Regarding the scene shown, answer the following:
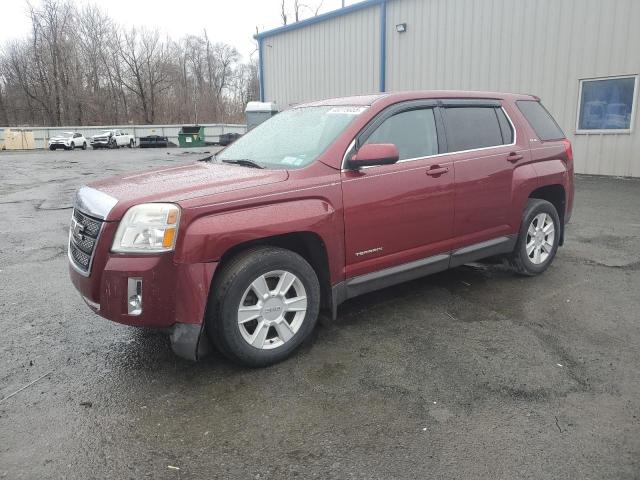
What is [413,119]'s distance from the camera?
4.09 meters

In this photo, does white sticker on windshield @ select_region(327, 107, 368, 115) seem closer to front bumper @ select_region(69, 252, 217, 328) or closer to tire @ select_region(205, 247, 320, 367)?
tire @ select_region(205, 247, 320, 367)

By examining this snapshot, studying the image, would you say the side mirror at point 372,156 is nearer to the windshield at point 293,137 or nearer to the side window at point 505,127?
the windshield at point 293,137

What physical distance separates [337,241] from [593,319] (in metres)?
2.27

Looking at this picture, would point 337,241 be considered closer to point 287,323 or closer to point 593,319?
point 287,323

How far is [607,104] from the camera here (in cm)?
1247

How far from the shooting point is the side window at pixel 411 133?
390 centimetres

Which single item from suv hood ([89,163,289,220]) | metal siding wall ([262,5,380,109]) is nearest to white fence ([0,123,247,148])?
metal siding wall ([262,5,380,109])

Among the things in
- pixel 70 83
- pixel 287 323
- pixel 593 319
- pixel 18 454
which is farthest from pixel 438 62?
pixel 70 83

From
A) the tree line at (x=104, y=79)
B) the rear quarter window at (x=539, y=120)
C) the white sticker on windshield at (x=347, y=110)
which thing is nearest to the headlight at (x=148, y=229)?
the white sticker on windshield at (x=347, y=110)

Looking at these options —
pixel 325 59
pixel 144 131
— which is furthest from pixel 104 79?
pixel 325 59

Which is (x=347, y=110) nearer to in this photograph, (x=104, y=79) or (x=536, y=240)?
(x=536, y=240)

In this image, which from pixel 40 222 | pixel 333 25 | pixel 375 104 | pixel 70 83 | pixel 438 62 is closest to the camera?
pixel 375 104

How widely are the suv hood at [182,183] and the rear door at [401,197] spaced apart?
0.63 meters

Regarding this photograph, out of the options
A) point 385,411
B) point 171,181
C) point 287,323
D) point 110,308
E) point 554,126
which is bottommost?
point 385,411
